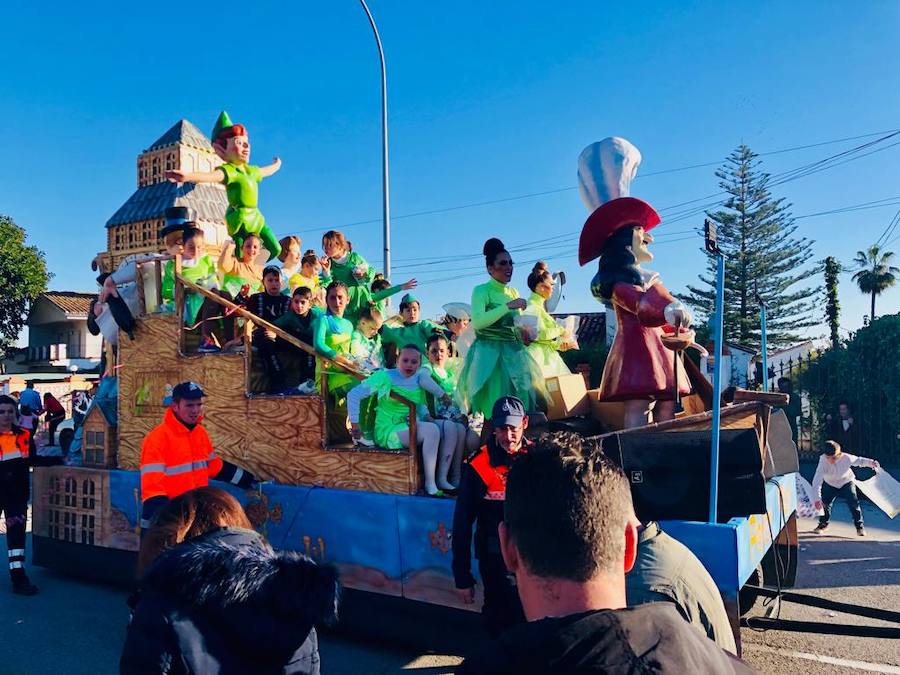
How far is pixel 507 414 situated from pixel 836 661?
2.70 m

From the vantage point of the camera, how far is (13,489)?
597 cm

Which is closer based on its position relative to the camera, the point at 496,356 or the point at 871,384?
the point at 496,356

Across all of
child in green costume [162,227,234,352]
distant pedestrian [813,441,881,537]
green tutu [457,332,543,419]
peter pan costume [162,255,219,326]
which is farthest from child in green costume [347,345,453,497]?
distant pedestrian [813,441,881,537]

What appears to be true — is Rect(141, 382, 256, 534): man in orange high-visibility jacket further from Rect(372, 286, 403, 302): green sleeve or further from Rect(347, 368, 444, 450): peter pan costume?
Rect(372, 286, 403, 302): green sleeve

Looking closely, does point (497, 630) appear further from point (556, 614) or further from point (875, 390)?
point (875, 390)

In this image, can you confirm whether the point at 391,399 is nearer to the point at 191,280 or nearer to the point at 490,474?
the point at 490,474

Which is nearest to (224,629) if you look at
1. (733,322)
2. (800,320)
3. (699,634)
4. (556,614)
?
(556,614)

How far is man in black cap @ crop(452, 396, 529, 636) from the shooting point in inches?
140

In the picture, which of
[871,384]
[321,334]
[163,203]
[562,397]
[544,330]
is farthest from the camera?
[163,203]

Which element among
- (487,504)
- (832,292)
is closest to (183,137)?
(487,504)

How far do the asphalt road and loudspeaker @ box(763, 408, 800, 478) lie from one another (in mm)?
1129

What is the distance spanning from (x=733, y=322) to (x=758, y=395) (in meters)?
28.7

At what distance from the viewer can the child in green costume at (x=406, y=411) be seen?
4516 mm

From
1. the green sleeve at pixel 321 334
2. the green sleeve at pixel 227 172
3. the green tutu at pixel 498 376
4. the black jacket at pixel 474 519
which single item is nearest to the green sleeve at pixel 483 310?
the green tutu at pixel 498 376
